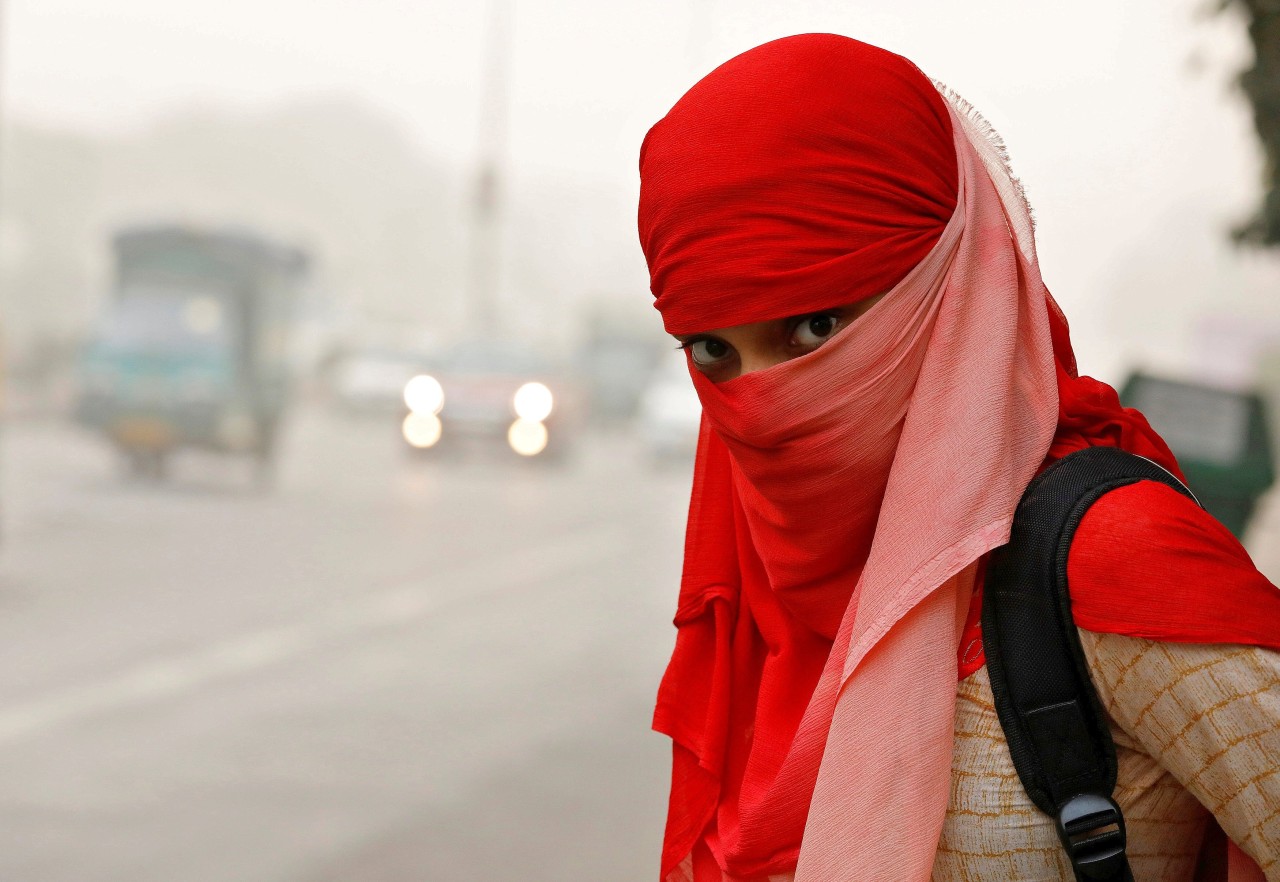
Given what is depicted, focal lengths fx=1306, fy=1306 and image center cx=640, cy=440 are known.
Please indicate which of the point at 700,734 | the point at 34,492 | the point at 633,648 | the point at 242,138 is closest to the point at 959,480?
the point at 700,734

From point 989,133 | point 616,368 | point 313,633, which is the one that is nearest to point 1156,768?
point 989,133

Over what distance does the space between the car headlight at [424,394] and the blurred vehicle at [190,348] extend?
0.83 m

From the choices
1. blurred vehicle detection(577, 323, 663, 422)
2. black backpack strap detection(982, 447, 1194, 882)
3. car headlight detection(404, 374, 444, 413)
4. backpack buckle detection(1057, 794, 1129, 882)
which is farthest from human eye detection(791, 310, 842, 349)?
blurred vehicle detection(577, 323, 663, 422)

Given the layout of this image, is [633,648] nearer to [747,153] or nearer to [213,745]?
[213,745]

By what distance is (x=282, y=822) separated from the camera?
3912 mm

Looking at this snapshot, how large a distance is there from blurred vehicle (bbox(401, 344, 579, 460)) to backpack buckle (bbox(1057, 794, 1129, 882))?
25.3 feet

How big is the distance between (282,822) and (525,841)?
2.49 ft

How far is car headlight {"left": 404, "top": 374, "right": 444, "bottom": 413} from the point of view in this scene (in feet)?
28.0

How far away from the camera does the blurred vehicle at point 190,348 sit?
7.70 metres

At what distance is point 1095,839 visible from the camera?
800 mm

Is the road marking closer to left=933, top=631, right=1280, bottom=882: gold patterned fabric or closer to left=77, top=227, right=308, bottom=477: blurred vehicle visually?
left=77, top=227, right=308, bottom=477: blurred vehicle

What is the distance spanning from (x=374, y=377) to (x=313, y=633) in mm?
3352

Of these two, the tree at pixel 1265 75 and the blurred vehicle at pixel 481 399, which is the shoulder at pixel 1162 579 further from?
the blurred vehicle at pixel 481 399

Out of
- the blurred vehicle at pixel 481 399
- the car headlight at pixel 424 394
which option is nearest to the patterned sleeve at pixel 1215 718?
the blurred vehicle at pixel 481 399
